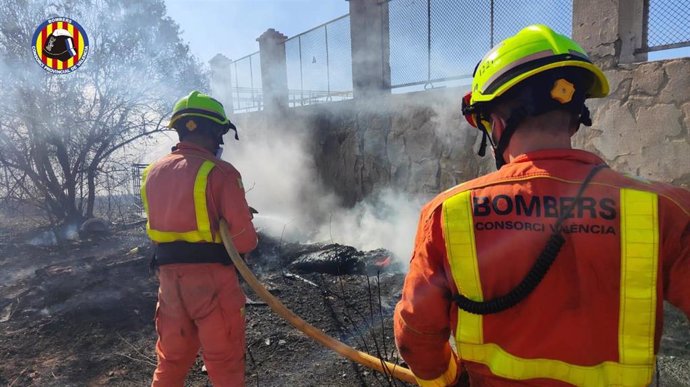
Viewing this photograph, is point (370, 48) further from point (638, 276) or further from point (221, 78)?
point (221, 78)

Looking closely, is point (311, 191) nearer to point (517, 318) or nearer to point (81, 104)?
point (81, 104)

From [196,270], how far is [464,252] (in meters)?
1.96

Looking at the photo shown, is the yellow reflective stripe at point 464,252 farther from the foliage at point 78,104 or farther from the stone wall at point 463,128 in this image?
the foliage at point 78,104

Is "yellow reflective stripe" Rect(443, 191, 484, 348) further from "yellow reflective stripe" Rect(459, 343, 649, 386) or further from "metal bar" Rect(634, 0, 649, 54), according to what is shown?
"metal bar" Rect(634, 0, 649, 54)

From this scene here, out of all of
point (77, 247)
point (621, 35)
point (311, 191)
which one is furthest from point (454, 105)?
point (77, 247)

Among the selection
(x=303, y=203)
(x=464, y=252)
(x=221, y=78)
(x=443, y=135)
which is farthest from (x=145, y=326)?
(x=221, y=78)

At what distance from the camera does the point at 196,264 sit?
2.53m

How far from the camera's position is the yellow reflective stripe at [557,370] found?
3.21 feet

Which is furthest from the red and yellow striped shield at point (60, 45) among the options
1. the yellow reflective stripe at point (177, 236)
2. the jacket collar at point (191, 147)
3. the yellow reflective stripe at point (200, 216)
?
the yellow reflective stripe at point (200, 216)

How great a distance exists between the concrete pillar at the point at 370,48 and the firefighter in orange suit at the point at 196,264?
576cm

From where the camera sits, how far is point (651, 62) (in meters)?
4.18

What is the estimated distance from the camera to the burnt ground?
3268mm

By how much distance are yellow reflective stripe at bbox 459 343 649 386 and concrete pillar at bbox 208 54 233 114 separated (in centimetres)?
1472

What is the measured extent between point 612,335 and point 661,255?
0.22 meters
